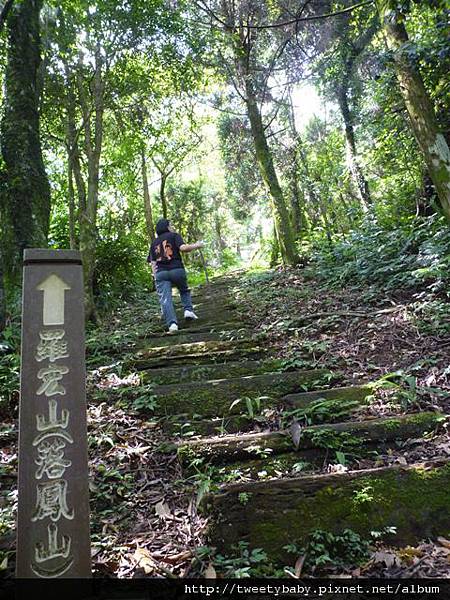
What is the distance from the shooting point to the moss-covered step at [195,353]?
525 cm

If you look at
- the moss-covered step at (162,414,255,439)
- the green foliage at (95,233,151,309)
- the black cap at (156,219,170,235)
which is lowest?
the moss-covered step at (162,414,255,439)

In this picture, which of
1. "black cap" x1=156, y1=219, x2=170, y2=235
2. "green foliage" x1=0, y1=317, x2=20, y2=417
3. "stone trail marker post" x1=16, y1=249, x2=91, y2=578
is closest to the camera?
"stone trail marker post" x1=16, y1=249, x2=91, y2=578

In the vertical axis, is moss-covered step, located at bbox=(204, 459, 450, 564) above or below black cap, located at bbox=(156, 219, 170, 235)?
below

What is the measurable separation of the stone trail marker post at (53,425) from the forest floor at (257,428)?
1.27 ft

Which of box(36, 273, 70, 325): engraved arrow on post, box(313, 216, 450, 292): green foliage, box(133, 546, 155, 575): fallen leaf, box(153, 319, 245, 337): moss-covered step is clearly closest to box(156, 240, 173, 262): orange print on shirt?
box(153, 319, 245, 337): moss-covered step

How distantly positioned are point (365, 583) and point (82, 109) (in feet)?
30.9

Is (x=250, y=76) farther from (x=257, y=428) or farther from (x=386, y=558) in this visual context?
(x=386, y=558)

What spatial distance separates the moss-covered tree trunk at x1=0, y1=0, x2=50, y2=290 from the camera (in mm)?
6098

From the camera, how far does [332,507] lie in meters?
2.55

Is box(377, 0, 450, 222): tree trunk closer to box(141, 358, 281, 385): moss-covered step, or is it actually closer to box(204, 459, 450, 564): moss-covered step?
box(141, 358, 281, 385): moss-covered step

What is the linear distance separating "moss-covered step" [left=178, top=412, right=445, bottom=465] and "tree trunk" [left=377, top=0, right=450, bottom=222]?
3349 mm

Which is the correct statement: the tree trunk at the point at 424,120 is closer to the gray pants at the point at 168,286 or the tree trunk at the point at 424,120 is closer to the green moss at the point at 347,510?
the gray pants at the point at 168,286

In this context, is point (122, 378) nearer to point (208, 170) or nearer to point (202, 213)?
point (202, 213)

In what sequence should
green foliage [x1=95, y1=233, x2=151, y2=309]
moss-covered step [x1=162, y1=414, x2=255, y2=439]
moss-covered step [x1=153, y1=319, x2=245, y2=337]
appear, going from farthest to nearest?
green foliage [x1=95, y1=233, x2=151, y2=309], moss-covered step [x1=153, y1=319, x2=245, y2=337], moss-covered step [x1=162, y1=414, x2=255, y2=439]
